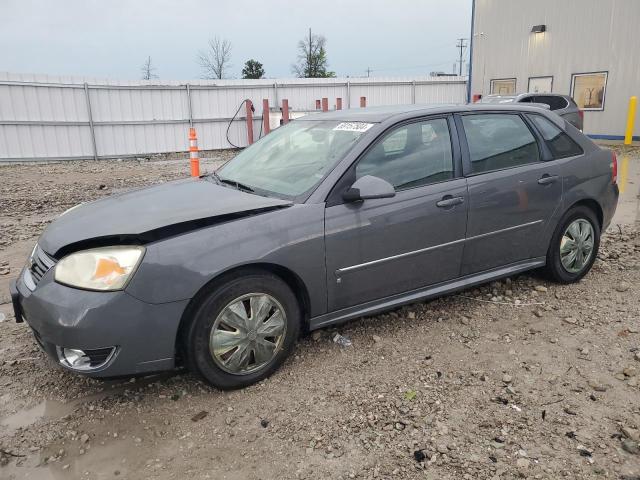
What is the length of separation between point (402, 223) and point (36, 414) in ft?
7.88

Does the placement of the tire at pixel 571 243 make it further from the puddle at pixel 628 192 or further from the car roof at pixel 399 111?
the puddle at pixel 628 192

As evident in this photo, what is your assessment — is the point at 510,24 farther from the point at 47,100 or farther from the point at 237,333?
the point at 237,333

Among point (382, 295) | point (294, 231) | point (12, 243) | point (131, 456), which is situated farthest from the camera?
point (12, 243)

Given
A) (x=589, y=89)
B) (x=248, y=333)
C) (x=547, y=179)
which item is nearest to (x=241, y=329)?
(x=248, y=333)

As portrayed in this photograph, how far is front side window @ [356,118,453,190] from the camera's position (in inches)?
135

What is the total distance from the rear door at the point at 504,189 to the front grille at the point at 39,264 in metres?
2.69

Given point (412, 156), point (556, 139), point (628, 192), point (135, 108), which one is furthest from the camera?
point (135, 108)

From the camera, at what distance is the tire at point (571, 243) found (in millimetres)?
4305

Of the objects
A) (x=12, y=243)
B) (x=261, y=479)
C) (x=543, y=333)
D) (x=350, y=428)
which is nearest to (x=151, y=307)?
(x=261, y=479)

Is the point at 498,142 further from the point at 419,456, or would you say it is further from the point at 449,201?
the point at 419,456

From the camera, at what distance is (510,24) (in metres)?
19.6

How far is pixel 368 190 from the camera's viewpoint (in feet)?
10.4

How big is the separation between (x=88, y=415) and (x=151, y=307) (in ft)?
2.44

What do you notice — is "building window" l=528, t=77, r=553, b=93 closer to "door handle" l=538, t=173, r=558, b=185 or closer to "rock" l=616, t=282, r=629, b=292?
"rock" l=616, t=282, r=629, b=292
